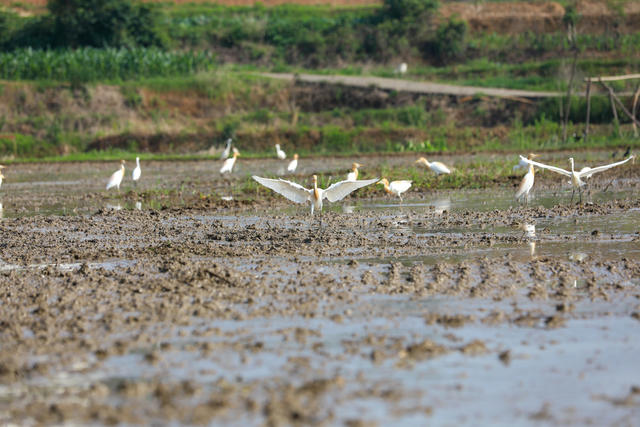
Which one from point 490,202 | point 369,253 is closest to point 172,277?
point 369,253

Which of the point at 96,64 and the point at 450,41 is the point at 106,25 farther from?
the point at 450,41

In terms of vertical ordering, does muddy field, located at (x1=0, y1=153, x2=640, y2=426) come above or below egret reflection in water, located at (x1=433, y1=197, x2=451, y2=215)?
below

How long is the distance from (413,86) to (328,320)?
3487 cm

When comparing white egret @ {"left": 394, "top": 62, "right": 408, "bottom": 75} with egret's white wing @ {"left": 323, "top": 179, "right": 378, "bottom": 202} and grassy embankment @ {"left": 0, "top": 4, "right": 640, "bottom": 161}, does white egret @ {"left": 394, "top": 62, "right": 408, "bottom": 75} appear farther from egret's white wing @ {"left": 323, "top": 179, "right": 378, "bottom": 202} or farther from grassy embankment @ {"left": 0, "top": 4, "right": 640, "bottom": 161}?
egret's white wing @ {"left": 323, "top": 179, "right": 378, "bottom": 202}

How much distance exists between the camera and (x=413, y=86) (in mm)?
42000

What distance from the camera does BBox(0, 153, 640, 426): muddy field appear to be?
6023mm

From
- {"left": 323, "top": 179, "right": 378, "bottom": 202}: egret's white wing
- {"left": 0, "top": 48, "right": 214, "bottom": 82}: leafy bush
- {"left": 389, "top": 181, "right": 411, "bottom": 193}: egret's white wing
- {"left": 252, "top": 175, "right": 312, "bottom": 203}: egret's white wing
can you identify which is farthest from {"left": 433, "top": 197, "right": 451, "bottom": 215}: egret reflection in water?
{"left": 0, "top": 48, "right": 214, "bottom": 82}: leafy bush

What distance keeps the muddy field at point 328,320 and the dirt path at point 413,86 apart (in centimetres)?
2384

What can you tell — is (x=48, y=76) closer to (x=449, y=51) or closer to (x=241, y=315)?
(x=449, y=51)

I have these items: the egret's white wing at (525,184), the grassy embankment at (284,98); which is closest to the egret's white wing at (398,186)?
the egret's white wing at (525,184)

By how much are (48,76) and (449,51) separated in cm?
2327

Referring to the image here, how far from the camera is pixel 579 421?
5660 millimetres

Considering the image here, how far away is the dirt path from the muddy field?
78.2 feet

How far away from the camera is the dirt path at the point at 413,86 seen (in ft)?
126
